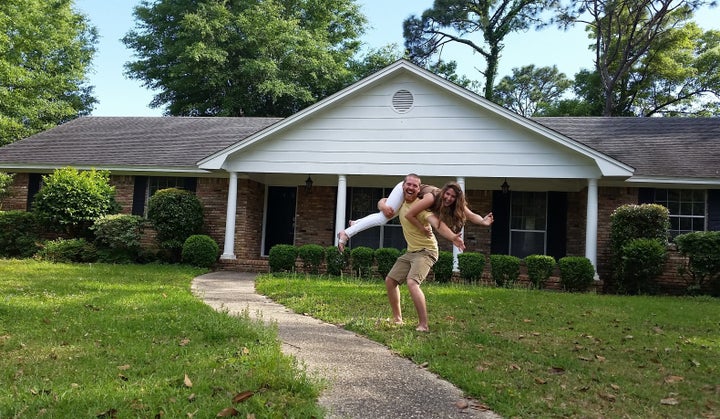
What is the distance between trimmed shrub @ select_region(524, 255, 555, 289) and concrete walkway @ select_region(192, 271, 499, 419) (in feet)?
21.5

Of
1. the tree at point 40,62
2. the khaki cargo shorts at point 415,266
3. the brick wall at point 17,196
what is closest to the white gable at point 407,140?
the brick wall at point 17,196

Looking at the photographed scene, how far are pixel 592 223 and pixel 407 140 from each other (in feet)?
15.5

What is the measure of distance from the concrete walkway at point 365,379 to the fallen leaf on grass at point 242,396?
1.55 feet

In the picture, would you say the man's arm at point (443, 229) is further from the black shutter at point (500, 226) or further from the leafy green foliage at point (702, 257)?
the black shutter at point (500, 226)

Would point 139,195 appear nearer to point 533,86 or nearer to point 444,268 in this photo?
point 444,268

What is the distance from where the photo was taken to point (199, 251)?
12789mm

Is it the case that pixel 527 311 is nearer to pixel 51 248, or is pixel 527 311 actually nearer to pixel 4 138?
pixel 51 248

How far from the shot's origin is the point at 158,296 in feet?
24.9

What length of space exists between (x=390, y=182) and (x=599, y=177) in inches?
211

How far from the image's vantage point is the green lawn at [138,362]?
3271 millimetres

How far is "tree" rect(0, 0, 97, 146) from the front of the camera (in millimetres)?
25094

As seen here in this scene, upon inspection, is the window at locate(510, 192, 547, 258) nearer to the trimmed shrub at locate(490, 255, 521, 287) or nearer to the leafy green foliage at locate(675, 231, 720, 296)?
the trimmed shrub at locate(490, 255, 521, 287)

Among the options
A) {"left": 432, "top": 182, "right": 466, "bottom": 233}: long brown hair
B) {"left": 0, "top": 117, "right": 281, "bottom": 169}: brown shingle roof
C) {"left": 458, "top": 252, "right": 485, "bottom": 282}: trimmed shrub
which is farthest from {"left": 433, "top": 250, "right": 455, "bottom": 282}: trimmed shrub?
{"left": 0, "top": 117, "right": 281, "bottom": 169}: brown shingle roof

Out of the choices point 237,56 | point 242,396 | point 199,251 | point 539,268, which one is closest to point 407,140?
point 539,268
